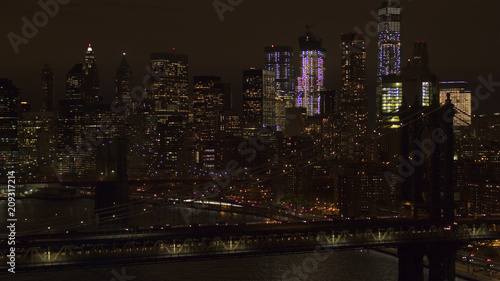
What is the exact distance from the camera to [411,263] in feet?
73.6

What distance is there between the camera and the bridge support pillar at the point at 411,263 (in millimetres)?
22016

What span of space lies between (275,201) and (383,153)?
1160cm

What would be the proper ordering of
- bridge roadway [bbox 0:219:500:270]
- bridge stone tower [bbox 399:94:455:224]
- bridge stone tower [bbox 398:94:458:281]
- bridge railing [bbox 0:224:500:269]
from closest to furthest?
bridge railing [bbox 0:224:500:269] < bridge roadway [bbox 0:219:500:270] < bridge stone tower [bbox 398:94:458:281] < bridge stone tower [bbox 399:94:455:224]

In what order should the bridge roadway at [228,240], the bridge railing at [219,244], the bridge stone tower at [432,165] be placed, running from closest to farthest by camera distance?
the bridge railing at [219,244]
the bridge roadway at [228,240]
the bridge stone tower at [432,165]

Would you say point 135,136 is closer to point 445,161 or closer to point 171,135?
point 171,135

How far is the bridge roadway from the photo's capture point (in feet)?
60.3

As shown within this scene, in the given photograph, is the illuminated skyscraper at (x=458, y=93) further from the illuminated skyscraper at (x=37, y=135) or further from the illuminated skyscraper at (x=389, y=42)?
the illuminated skyscraper at (x=37, y=135)

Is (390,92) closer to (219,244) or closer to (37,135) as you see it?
(37,135)

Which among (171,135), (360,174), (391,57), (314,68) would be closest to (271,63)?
(314,68)

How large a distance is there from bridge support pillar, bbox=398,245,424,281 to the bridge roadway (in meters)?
0.56

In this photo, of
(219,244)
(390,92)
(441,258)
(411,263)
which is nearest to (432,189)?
(441,258)

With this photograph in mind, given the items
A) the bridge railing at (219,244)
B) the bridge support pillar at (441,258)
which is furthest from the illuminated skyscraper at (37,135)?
the bridge support pillar at (441,258)

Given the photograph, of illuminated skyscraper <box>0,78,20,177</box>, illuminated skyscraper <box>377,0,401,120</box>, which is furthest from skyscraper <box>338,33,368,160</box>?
illuminated skyscraper <box>0,78,20,177</box>

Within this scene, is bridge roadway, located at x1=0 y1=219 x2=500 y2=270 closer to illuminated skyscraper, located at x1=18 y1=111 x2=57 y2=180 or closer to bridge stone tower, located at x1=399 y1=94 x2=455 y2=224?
bridge stone tower, located at x1=399 y1=94 x2=455 y2=224
